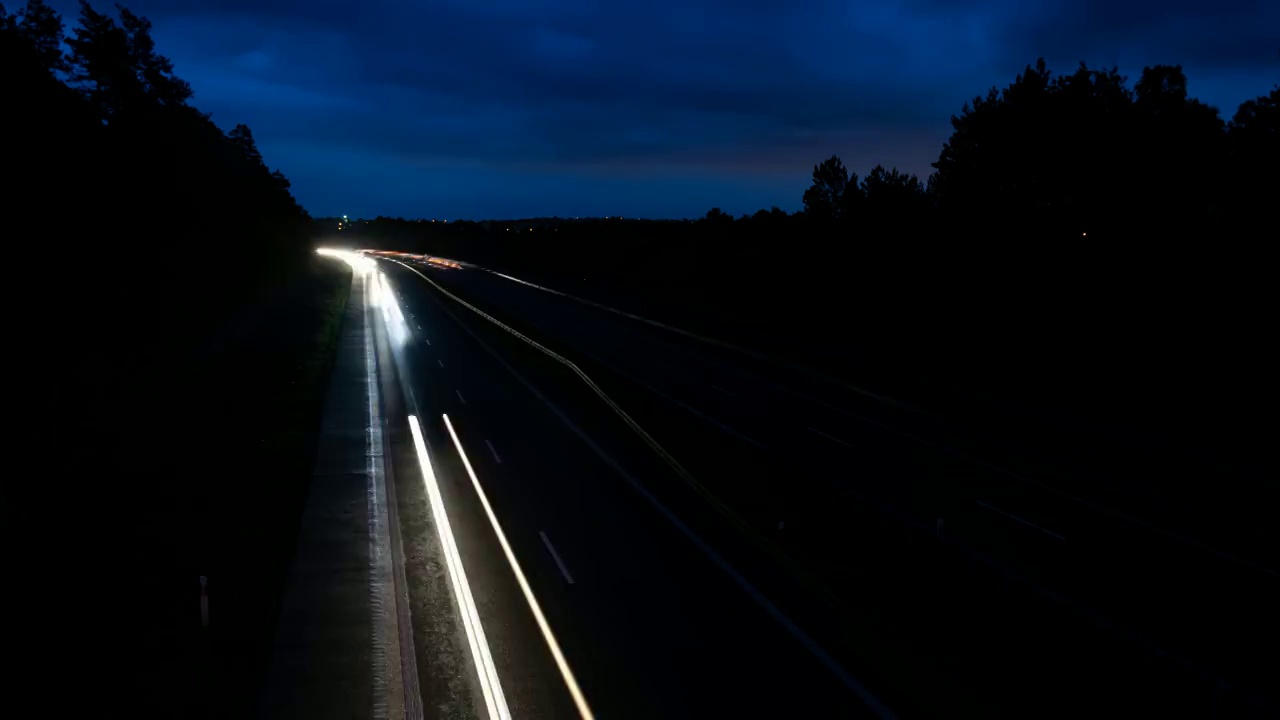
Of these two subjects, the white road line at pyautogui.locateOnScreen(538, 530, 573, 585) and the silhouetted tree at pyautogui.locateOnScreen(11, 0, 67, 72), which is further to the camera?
the silhouetted tree at pyautogui.locateOnScreen(11, 0, 67, 72)

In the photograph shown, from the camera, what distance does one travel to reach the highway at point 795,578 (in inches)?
387

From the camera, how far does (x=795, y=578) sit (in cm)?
1291

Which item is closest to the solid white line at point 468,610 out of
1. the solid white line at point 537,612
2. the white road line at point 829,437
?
the solid white line at point 537,612

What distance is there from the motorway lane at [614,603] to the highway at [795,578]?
4 cm

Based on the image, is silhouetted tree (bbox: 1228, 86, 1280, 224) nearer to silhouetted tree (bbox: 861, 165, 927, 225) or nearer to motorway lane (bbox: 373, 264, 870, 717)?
silhouetted tree (bbox: 861, 165, 927, 225)

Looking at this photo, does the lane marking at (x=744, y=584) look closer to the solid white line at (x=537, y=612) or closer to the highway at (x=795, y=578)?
the highway at (x=795, y=578)

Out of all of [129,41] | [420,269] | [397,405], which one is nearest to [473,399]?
[397,405]

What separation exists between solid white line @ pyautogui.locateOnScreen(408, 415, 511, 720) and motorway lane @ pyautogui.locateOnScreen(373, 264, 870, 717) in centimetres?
15

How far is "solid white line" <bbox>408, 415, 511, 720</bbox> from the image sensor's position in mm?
9578

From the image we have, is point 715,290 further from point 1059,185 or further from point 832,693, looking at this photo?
point 832,693

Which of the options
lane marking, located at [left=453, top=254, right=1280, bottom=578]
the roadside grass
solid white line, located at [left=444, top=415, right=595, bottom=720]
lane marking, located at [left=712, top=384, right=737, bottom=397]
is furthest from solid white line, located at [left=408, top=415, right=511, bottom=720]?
lane marking, located at [left=453, top=254, right=1280, bottom=578]

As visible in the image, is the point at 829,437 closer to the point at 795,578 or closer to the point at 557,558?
the point at 795,578

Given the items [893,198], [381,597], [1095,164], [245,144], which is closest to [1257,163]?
[1095,164]

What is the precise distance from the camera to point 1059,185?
136 ft
